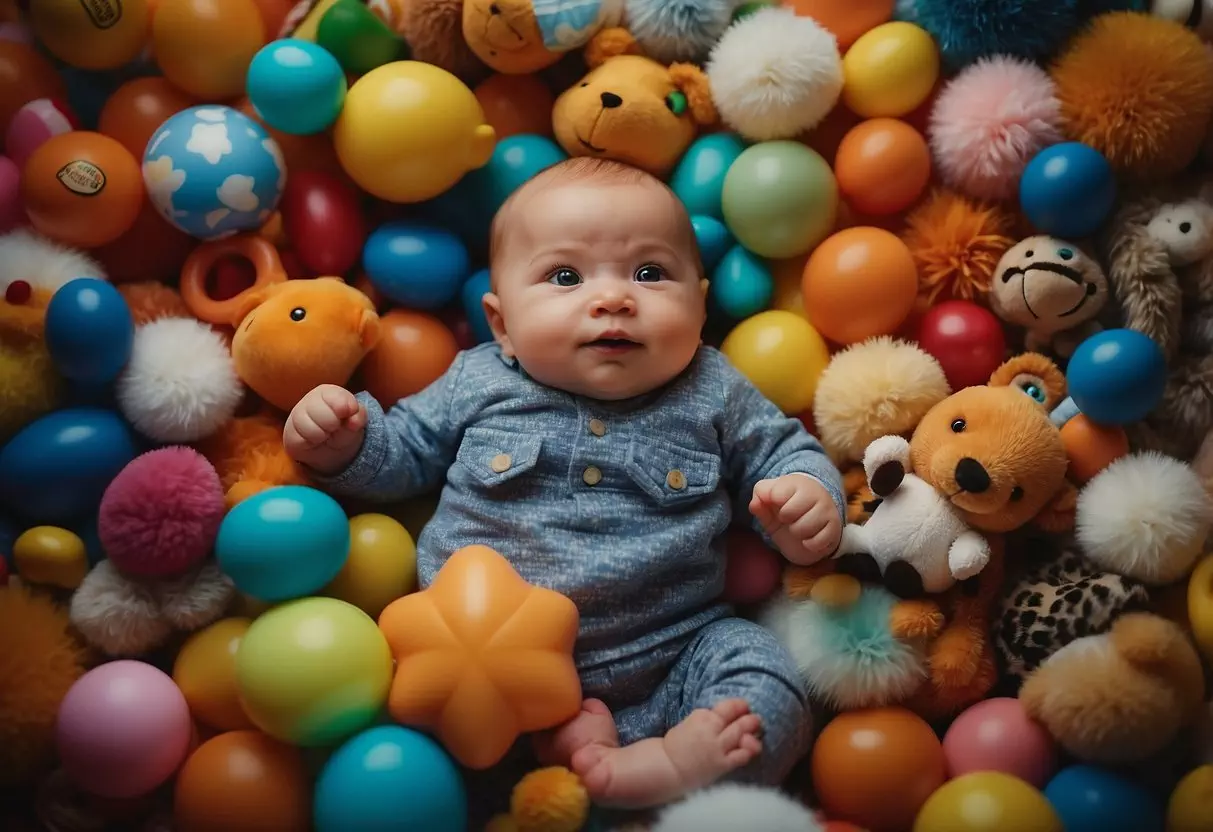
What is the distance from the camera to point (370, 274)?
4.61 feet

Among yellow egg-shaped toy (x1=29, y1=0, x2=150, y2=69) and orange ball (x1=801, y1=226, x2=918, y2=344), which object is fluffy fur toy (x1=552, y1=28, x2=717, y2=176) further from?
yellow egg-shaped toy (x1=29, y1=0, x2=150, y2=69)

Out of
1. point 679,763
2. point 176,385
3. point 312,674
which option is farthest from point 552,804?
point 176,385

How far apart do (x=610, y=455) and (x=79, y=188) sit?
2.23ft

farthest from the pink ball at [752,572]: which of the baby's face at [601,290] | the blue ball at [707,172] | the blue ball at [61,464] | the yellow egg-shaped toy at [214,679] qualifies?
the blue ball at [61,464]

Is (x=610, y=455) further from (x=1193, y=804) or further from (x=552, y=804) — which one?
(x=1193, y=804)

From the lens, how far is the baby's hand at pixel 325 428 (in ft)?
3.92

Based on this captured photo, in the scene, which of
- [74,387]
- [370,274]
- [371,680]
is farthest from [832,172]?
[74,387]

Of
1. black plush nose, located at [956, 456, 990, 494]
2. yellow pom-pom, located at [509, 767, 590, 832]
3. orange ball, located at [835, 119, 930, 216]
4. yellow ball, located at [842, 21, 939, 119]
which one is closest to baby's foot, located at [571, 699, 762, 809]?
yellow pom-pom, located at [509, 767, 590, 832]

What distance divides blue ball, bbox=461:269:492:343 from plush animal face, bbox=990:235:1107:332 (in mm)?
631

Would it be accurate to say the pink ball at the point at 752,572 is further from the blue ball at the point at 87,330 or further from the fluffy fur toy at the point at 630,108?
the blue ball at the point at 87,330

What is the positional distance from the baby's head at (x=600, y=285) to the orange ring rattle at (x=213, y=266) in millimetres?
290

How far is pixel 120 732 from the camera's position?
1059 millimetres

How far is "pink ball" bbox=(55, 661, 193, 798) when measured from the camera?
41.6 inches

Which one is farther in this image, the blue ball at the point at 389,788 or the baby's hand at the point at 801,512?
the baby's hand at the point at 801,512
